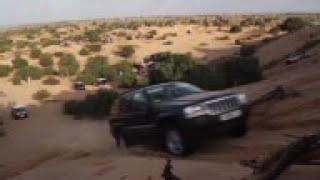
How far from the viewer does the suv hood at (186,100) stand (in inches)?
562

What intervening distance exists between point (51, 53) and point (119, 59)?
27.7ft

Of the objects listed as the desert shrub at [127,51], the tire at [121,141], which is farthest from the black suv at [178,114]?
the desert shrub at [127,51]

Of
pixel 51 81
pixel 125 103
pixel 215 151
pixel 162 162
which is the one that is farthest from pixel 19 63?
pixel 162 162

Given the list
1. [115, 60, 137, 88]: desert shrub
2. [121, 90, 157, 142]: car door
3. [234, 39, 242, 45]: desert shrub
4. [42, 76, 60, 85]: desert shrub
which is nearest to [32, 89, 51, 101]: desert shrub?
[42, 76, 60, 85]: desert shrub

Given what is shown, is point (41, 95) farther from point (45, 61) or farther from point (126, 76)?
point (45, 61)

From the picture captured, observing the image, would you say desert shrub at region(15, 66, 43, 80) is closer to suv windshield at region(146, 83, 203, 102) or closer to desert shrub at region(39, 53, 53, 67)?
desert shrub at region(39, 53, 53, 67)

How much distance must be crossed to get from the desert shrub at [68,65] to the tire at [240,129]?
4206cm

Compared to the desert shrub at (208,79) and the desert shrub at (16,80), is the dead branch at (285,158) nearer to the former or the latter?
the desert shrub at (208,79)

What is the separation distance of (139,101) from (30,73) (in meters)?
41.6

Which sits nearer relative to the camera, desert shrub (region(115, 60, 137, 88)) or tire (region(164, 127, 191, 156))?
tire (region(164, 127, 191, 156))

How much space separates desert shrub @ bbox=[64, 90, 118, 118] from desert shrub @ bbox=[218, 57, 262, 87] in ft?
35.6

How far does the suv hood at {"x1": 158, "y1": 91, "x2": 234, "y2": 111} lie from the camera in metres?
14.3

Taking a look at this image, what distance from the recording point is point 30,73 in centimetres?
5622

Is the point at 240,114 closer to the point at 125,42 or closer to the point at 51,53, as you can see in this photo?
the point at 51,53
